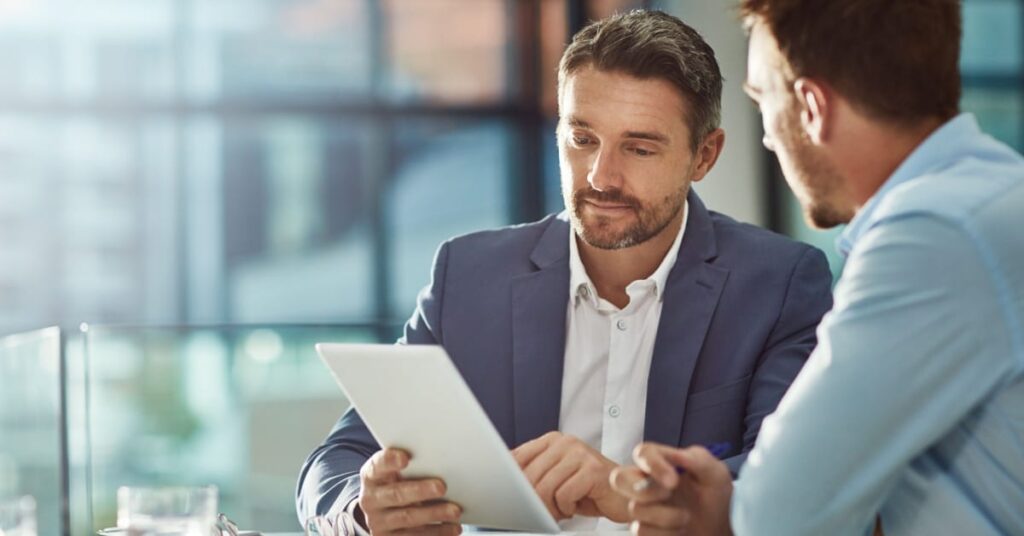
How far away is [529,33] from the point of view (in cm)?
691

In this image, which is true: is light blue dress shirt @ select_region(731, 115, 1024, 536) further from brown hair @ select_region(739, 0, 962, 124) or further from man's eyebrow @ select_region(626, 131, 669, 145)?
man's eyebrow @ select_region(626, 131, 669, 145)

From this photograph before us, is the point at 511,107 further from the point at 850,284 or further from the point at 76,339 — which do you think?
the point at 850,284

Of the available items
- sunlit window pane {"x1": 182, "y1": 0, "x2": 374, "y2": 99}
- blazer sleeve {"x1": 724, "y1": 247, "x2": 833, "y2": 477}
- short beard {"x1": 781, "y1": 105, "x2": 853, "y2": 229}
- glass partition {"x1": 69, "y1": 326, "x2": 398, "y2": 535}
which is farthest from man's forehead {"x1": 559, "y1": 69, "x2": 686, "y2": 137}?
sunlit window pane {"x1": 182, "y1": 0, "x2": 374, "y2": 99}

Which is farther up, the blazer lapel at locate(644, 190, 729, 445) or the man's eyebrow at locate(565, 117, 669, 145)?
the man's eyebrow at locate(565, 117, 669, 145)

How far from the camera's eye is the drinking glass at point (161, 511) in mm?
1533

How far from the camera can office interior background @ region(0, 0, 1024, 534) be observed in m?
5.72

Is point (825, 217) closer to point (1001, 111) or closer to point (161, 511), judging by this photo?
point (161, 511)

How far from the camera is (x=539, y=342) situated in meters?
2.23

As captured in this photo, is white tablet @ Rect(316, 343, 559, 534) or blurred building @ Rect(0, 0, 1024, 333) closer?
white tablet @ Rect(316, 343, 559, 534)

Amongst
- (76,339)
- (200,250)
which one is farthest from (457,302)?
(200,250)

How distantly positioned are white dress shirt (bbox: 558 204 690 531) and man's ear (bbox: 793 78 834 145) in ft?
2.45

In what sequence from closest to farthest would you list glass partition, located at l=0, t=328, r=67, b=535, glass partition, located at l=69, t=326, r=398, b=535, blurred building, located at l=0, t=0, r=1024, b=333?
glass partition, located at l=0, t=328, r=67, b=535 → glass partition, located at l=69, t=326, r=398, b=535 → blurred building, located at l=0, t=0, r=1024, b=333

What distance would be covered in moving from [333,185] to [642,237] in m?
4.57

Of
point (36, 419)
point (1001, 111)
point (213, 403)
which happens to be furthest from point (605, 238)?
point (213, 403)
